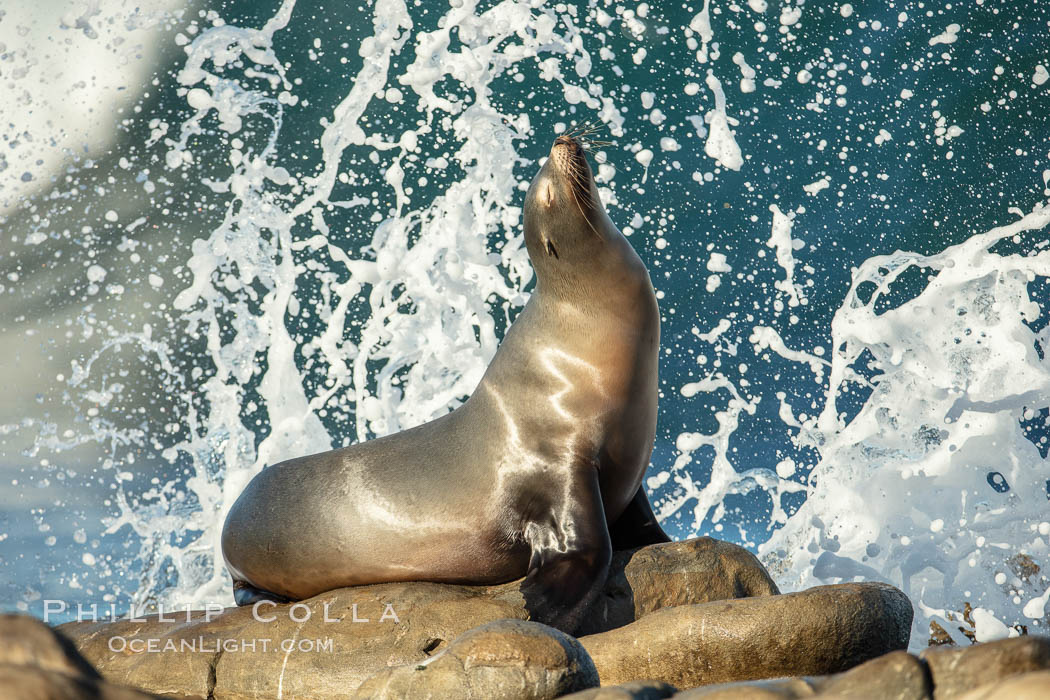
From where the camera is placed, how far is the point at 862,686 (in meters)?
2.03

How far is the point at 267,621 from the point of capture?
5086 millimetres

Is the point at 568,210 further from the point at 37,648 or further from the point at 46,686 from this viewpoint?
the point at 46,686

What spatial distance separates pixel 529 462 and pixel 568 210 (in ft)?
5.04

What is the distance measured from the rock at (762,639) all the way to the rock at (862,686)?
168cm

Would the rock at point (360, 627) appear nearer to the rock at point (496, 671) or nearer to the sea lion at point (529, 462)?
the sea lion at point (529, 462)

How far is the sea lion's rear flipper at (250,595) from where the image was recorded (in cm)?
599

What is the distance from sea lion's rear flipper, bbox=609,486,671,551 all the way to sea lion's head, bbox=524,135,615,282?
1546 mm

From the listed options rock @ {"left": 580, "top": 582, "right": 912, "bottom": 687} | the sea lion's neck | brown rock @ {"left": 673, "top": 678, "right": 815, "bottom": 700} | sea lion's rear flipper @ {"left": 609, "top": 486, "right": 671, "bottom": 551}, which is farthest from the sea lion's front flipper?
brown rock @ {"left": 673, "top": 678, "right": 815, "bottom": 700}

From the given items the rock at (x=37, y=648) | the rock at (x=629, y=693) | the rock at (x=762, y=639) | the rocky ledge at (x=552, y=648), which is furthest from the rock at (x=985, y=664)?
the rock at (x=37, y=648)

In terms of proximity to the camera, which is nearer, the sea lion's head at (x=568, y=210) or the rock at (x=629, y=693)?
the rock at (x=629, y=693)

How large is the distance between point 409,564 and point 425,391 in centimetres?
458

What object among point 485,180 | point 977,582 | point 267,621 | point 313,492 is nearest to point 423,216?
point 485,180

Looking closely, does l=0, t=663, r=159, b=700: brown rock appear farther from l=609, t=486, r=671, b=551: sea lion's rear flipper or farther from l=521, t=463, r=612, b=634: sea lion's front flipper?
l=609, t=486, r=671, b=551: sea lion's rear flipper

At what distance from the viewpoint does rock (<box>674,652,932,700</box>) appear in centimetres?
198
